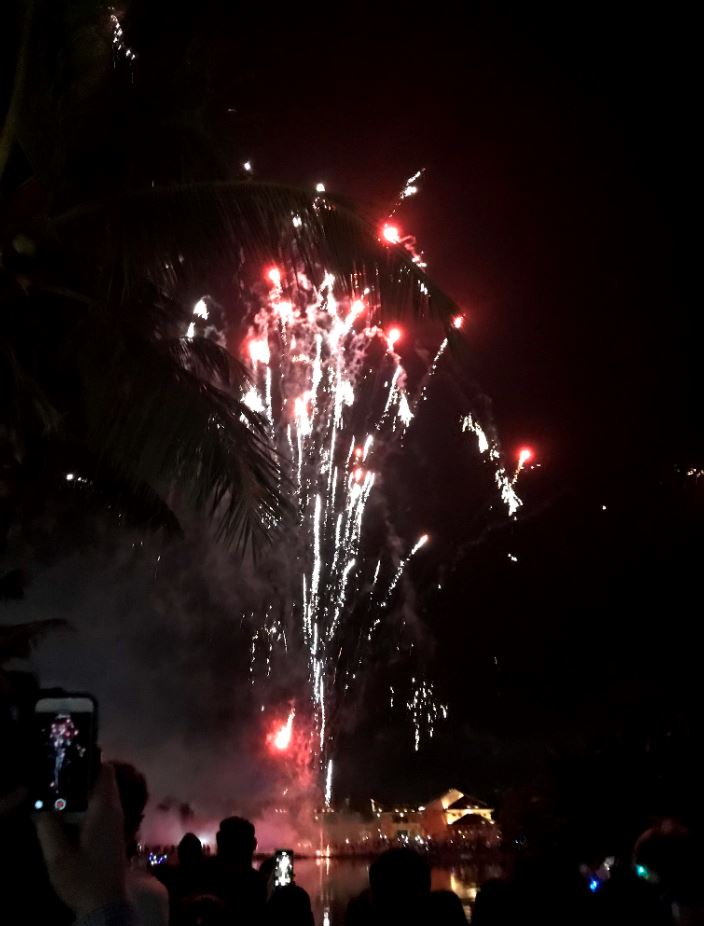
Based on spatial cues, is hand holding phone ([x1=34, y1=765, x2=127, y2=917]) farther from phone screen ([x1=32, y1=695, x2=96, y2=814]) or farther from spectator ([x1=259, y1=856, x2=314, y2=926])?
spectator ([x1=259, y1=856, x2=314, y2=926])

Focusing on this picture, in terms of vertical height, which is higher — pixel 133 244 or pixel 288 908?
pixel 133 244

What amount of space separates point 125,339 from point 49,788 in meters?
4.56

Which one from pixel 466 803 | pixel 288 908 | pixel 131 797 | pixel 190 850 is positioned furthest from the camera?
pixel 466 803

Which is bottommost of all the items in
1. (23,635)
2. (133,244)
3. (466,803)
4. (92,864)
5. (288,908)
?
(288,908)

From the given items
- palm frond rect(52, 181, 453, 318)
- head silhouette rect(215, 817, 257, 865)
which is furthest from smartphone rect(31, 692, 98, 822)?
palm frond rect(52, 181, 453, 318)

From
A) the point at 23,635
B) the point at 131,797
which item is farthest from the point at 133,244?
the point at 23,635

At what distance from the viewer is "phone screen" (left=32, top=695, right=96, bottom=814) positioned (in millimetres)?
1823

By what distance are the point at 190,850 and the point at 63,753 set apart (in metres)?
3.07

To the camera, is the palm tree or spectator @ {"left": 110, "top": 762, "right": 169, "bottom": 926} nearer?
spectator @ {"left": 110, "top": 762, "right": 169, "bottom": 926}

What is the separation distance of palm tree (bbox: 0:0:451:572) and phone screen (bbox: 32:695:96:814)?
Result: 13.0ft

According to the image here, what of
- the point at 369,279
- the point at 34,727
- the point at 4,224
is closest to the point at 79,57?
the point at 4,224

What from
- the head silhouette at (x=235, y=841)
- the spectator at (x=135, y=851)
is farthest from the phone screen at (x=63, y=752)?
the head silhouette at (x=235, y=841)

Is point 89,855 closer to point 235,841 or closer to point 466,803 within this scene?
point 235,841

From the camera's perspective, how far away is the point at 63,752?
184cm
